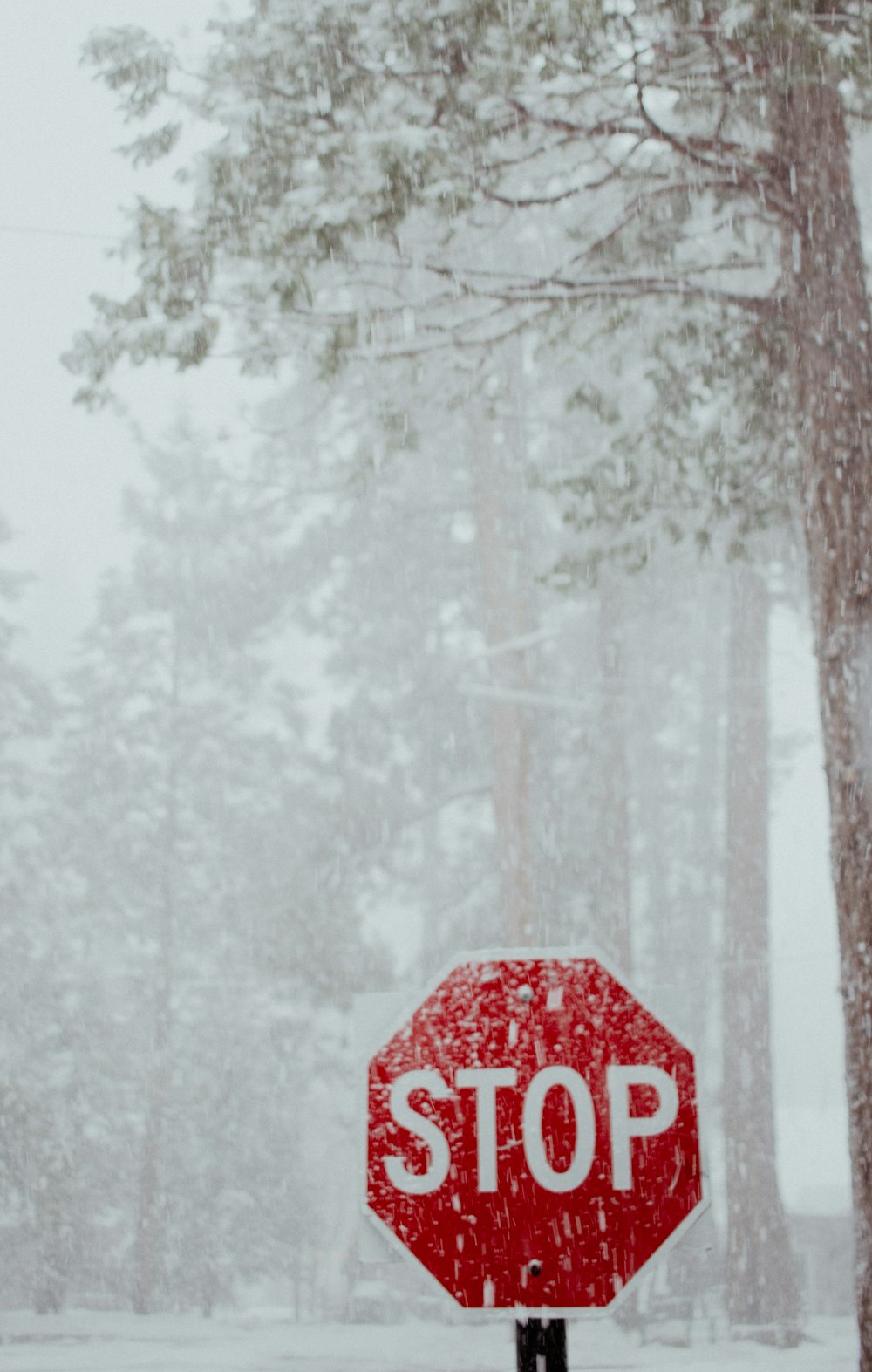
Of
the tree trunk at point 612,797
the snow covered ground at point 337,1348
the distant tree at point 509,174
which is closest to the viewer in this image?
the distant tree at point 509,174

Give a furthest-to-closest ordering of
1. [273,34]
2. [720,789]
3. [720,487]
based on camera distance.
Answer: [720,789]
[720,487]
[273,34]

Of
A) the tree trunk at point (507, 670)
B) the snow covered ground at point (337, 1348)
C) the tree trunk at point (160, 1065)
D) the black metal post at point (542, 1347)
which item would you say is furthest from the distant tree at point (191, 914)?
the black metal post at point (542, 1347)

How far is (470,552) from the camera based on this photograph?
2172cm

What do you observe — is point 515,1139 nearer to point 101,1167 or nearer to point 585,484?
point 585,484

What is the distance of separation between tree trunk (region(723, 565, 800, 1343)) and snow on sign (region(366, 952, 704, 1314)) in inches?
524

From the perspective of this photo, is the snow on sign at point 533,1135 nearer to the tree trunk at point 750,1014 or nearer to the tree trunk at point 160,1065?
the tree trunk at point 750,1014

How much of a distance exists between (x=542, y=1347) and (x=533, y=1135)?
1.22 ft

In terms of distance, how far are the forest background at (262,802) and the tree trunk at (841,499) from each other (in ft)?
33.7

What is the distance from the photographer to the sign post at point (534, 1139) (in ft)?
7.83

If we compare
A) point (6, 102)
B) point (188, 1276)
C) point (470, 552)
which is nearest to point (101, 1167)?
point (188, 1276)

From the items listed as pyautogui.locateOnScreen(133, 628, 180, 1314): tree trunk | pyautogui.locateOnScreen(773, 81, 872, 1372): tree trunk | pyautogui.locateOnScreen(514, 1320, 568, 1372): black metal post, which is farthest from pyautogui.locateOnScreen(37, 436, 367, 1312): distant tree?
pyautogui.locateOnScreen(514, 1320, 568, 1372): black metal post

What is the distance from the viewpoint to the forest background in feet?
63.5

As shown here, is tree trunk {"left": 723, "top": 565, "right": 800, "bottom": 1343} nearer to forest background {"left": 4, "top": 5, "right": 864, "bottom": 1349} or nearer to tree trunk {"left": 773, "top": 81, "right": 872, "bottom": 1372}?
forest background {"left": 4, "top": 5, "right": 864, "bottom": 1349}

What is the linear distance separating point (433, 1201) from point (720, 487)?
22.3 feet
